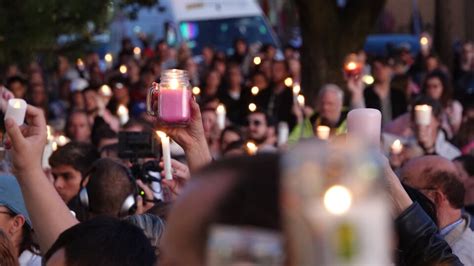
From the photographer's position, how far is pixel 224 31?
24.0 meters

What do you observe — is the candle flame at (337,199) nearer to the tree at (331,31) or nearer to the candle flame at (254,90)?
the candle flame at (254,90)

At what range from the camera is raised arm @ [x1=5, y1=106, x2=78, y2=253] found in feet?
12.4

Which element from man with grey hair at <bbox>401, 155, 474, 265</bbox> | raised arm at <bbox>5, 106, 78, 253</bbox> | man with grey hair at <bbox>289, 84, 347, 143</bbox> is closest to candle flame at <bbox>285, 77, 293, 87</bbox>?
man with grey hair at <bbox>289, 84, 347, 143</bbox>

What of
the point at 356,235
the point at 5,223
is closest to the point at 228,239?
the point at 356,235

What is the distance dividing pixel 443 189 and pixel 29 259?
1996 millimetres

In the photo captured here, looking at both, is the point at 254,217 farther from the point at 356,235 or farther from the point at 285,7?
the point at 285,7

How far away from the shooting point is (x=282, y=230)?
62.3 inches

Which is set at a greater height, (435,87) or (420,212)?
(420,212)

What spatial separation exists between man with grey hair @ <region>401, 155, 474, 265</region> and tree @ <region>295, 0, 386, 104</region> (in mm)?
9307

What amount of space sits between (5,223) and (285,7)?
101 ft

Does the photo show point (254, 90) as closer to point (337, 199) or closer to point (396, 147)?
point (396, 147)

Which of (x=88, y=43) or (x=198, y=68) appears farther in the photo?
(x=198, y=68)

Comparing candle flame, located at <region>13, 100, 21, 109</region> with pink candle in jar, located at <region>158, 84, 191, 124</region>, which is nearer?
pink candle in jar, located at <region>158, 84, 191, 124</region>

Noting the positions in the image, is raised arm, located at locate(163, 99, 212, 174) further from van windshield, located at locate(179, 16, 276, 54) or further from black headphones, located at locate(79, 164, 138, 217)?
van windshield, located at locate(179, 16, 276, 54)
